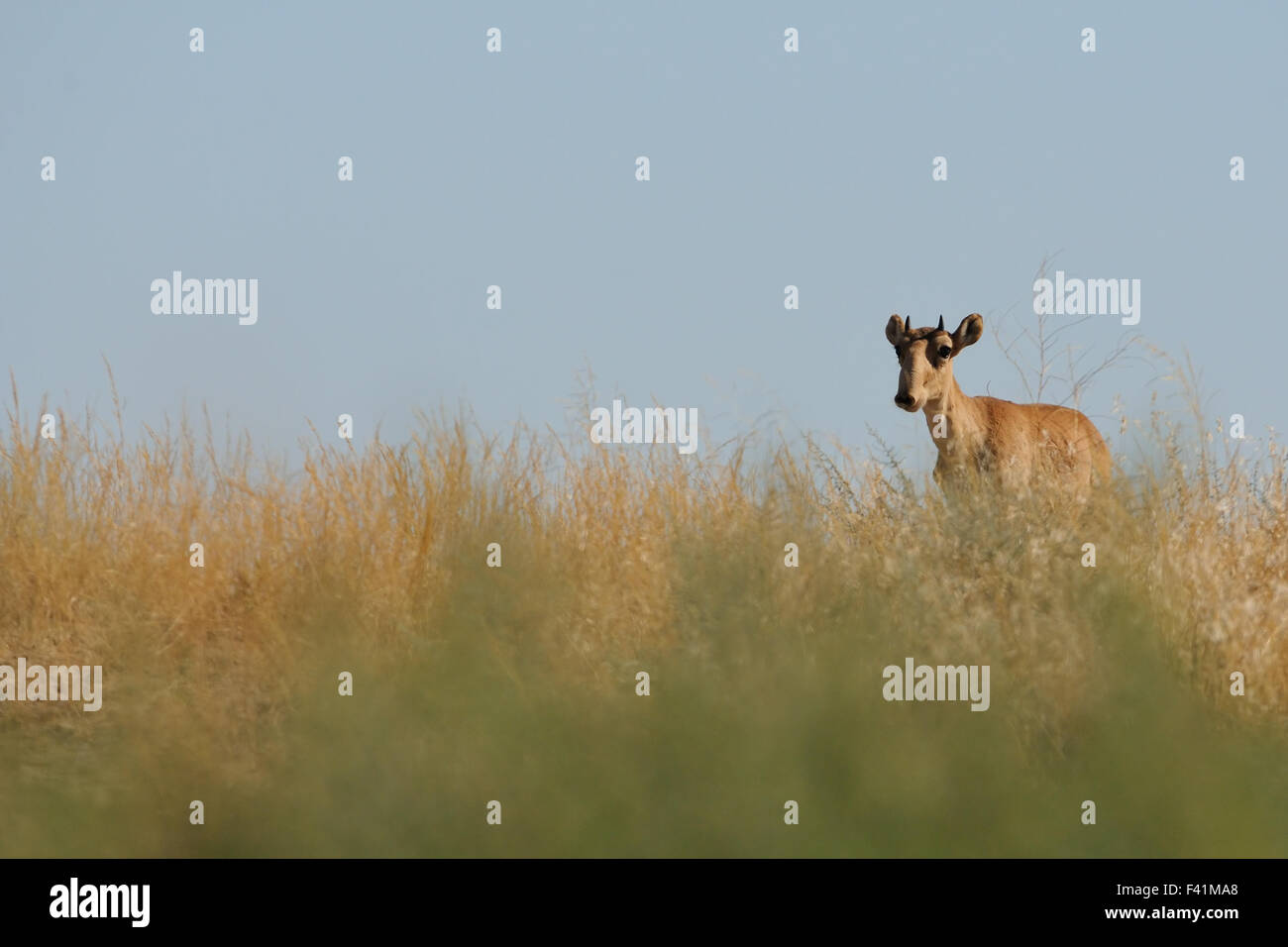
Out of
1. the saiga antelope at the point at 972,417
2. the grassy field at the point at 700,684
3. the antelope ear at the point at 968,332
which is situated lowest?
the grassy field at the point at 700,684

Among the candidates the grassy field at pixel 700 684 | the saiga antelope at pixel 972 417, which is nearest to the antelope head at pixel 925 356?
the saiga antelope at pixel 972 417

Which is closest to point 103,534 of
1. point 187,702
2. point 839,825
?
point 187,702

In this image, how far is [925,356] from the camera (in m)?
13.3

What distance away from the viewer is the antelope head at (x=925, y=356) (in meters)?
13.0

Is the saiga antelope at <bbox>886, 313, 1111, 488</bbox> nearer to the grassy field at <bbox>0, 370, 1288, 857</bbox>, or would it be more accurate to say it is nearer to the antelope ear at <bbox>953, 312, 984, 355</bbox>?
the antelope ear at <bbox>953, 312, 984, 355</bbox>

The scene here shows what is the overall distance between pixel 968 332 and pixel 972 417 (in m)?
0.71

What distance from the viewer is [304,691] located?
21.4ft

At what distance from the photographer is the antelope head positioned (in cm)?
1298

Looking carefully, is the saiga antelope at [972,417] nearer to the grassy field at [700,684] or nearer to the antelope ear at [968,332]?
the antelope ear at [968,332]

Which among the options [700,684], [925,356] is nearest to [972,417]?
[925,356]

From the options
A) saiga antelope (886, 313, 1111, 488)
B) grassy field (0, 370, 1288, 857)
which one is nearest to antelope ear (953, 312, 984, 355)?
saiga antelope (886, 313, 1111, 488)

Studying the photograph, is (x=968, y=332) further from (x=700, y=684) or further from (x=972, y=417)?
(x=700, y=684)

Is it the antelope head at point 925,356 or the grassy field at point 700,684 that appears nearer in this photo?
the grassy field at point 700,684

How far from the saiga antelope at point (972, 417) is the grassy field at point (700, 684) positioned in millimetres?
2365
